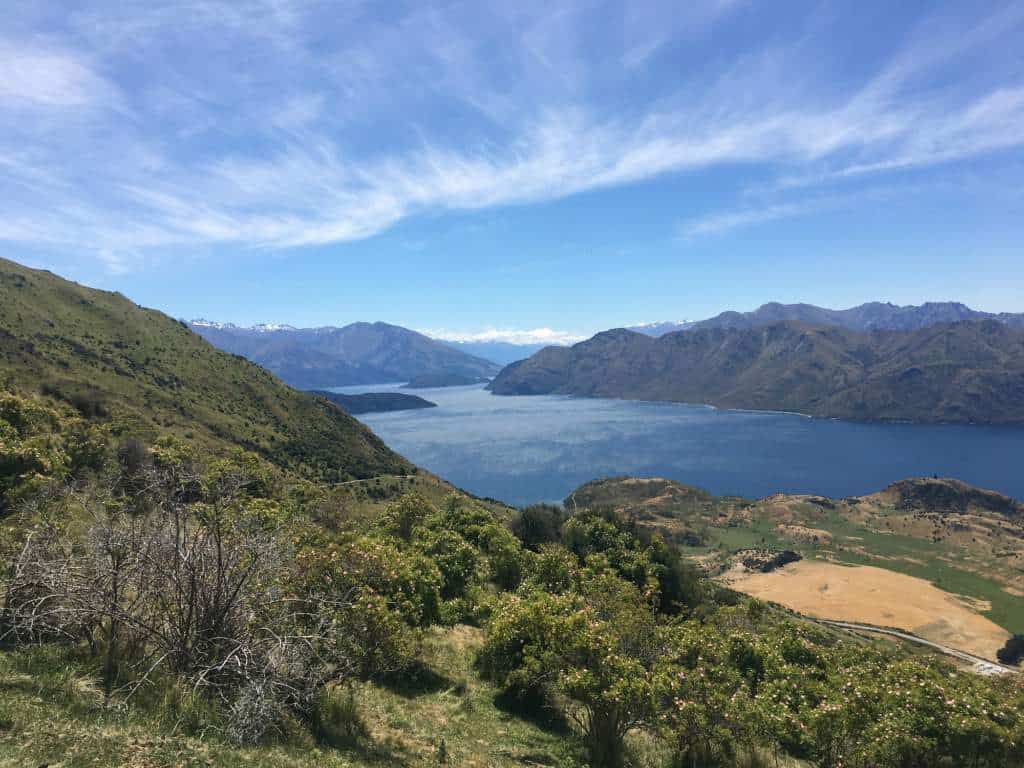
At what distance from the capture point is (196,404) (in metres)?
124

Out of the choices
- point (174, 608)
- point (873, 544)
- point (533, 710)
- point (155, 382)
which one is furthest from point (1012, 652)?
point (155, 382)

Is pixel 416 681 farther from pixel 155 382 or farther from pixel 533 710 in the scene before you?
pixel 155 382

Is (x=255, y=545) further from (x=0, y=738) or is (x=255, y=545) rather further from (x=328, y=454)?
(x=328, y=454)

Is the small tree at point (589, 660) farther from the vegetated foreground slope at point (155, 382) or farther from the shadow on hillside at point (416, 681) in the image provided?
the vegetated foreground slope at point (155, 382)

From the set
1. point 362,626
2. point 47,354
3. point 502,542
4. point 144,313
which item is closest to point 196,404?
point 47,354

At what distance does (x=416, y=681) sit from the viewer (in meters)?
22.2

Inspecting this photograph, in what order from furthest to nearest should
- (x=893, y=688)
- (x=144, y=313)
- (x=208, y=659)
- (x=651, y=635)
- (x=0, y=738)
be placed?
(x=144, y=313)
(x=651, y=635)
(x=893, y=688)
(x=208, y=659)
(x=0, y=738)

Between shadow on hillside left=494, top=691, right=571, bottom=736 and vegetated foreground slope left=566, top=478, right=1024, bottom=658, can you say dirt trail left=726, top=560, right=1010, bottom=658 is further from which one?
shadow on hillside left=494, top=691, right=571, bottom=736

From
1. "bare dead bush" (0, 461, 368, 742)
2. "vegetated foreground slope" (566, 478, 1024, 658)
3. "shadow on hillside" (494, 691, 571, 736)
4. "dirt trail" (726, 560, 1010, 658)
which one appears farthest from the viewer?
"vegetated foreground slope" (566, 478, 1024, 658)

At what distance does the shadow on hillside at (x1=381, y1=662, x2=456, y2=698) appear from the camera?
21.0 m

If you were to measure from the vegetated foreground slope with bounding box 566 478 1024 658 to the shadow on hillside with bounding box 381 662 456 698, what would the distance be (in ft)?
281

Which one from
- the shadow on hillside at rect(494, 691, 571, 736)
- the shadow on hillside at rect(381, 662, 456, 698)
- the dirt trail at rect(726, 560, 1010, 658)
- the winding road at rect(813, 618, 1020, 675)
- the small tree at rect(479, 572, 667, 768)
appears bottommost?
the dirt trail at rect(726, 560, 1010, 658)

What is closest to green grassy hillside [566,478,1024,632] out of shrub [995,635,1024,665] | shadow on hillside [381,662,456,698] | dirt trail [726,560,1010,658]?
dirt trail [726,560,1010,658]

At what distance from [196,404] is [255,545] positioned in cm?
13034
